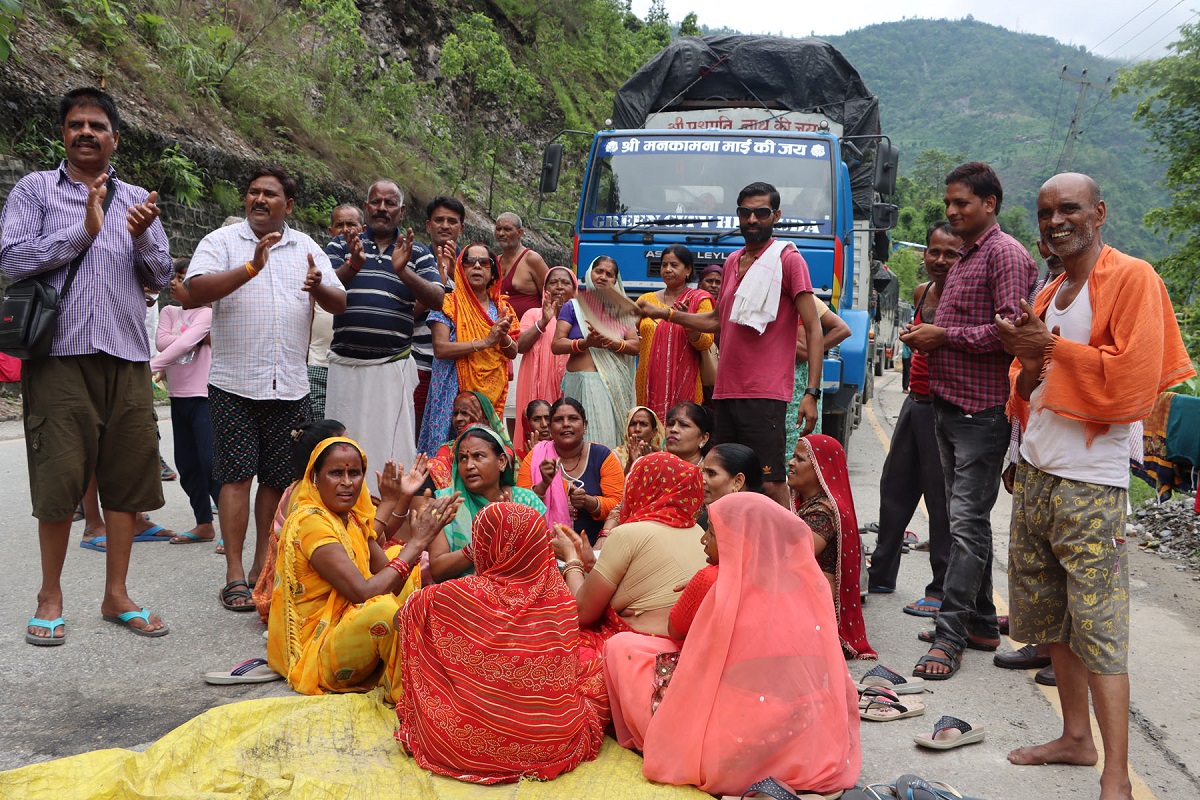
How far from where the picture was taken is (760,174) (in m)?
8.61

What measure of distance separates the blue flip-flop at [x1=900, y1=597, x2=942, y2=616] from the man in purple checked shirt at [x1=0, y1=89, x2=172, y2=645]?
377 centimetres

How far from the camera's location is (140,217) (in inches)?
175

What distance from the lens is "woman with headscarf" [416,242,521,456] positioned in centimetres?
627

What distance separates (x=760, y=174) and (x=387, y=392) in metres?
4.16

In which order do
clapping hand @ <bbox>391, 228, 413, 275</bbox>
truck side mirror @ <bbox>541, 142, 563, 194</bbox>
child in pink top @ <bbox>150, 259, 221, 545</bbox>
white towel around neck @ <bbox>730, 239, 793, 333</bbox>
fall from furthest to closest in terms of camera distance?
truck side mirror @ <bbox>541, 142, 563, 194</bbox> → child in pink top @ <bbox>150, 259, 221, 545</bbox> → clapping hand @ <bbox>391, 228, 413, 275</bbox> → white towel around neck @ <bbox>730, 239, 793, 333</bbox>

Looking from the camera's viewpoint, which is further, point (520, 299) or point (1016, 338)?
point (520, 299)

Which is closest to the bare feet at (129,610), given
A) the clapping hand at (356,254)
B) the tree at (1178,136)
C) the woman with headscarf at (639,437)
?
the clapping hand at (356,254)

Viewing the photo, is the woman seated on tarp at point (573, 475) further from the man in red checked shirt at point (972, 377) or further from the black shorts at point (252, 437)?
the man in red checked shirt at point (972, 377)

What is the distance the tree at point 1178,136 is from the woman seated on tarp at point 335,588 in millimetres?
24088

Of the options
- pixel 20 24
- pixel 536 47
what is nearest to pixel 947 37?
pixel 536 47

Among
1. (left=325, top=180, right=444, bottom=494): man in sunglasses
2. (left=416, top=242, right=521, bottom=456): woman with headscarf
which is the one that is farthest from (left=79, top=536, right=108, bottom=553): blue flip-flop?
(left=416, top=242, right=521, bottom=456): woman with headscarf

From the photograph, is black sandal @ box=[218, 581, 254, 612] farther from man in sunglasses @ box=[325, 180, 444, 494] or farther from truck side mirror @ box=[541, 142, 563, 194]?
truck side mirror @ box=[541, 142, 563, 194]

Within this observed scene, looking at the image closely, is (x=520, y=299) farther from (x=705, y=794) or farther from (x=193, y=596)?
(x=705, y=794)

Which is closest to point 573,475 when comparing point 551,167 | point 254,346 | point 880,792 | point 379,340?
point 379,340
